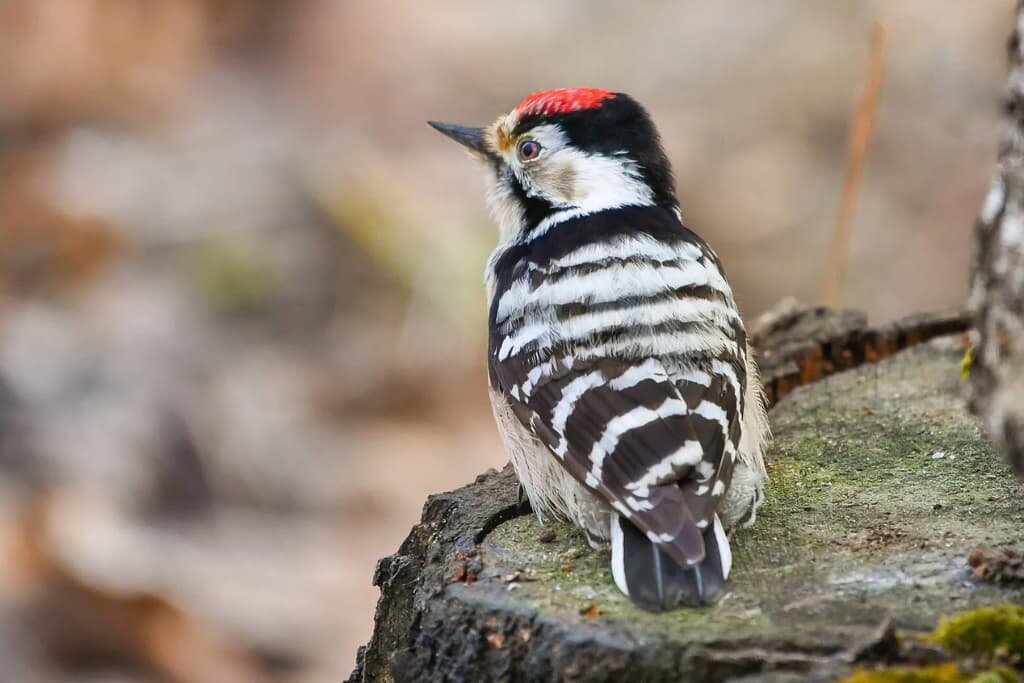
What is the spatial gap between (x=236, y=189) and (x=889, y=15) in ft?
13.3

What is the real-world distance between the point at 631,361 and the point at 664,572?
64 centimetres

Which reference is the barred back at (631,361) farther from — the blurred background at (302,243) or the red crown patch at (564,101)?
the blurred background at (302,243)

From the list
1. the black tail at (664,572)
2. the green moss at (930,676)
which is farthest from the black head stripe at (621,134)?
the green moss at (930,676)

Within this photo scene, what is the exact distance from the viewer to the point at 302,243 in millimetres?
6242

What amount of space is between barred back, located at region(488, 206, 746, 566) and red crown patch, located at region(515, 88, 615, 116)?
370 mm

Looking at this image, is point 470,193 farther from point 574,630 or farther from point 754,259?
point 574,630

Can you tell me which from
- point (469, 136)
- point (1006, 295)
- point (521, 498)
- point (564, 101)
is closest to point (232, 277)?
point (469, 136)

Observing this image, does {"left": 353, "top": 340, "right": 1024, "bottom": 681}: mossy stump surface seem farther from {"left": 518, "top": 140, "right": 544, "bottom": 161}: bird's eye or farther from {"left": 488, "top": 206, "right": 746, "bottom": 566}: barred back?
{"left": 518, "top": 140, "right": 544, "bottom": 161}: bird's eye

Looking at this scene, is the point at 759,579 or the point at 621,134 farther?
the point at 621,134

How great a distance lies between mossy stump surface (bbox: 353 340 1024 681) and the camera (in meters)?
2.08

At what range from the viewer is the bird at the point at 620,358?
8.15 ft

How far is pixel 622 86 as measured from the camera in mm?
7230

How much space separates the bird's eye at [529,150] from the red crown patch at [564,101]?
0.09 m

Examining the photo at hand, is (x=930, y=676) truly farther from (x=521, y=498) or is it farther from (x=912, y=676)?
(x=521, y=498)
